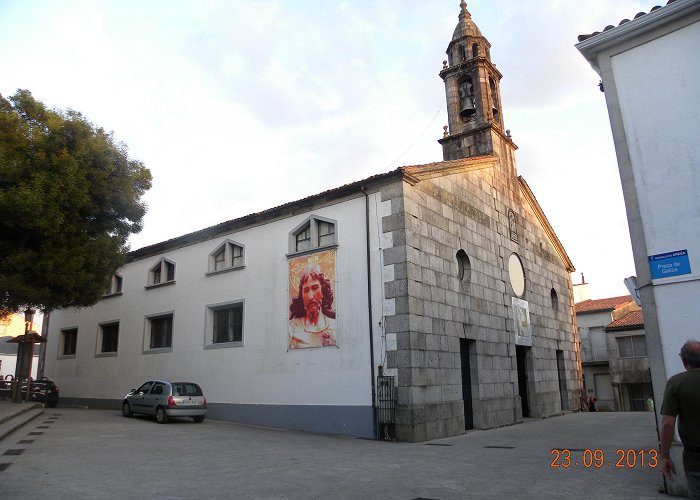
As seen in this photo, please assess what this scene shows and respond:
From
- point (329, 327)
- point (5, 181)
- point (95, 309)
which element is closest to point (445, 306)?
point (329, 327)

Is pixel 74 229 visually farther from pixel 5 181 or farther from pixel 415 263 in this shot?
pixel 415 263

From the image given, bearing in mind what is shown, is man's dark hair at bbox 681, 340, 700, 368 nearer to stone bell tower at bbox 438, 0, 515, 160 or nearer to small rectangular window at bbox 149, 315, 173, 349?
stone bell tower at bbox 438, 0, 515, 160

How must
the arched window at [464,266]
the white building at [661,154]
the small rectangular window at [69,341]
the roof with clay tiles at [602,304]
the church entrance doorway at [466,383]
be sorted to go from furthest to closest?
1. the roof with clay tiles at [602,304]
2. the small rectangular window at [69,341]
3. the arched window at [464,266]
4. the church entrance doorway at [466,383]
5. the white building at [661,154]

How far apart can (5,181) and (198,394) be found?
8.18 m

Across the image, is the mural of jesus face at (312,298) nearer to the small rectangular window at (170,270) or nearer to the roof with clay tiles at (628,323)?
the small rectangular window at (170,270)

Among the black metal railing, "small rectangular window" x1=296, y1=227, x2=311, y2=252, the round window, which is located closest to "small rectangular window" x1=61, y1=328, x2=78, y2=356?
"small rectangular window" x1=296, y1=227, x2=311, y2=252

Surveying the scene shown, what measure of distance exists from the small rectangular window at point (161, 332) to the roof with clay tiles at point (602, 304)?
2849 centimetres

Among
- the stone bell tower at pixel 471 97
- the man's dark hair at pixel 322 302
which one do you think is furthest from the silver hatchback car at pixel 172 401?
the stone bell tower at pixel 471 97

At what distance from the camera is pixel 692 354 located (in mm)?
4258

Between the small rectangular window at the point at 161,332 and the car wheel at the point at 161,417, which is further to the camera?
the small rectangular window at the point at 161,332

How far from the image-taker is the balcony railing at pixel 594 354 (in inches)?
1377

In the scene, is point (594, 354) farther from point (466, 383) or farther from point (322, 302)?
point (322, 302)

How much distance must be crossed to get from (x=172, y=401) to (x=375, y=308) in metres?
7.18

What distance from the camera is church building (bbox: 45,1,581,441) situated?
549 inches
